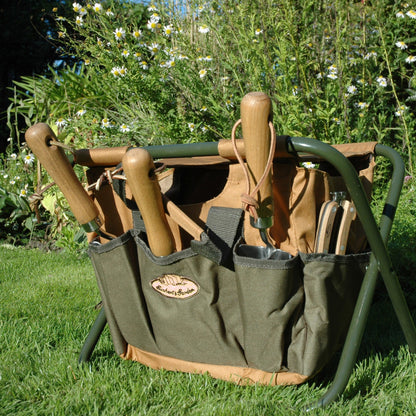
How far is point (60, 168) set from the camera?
4.52 ft

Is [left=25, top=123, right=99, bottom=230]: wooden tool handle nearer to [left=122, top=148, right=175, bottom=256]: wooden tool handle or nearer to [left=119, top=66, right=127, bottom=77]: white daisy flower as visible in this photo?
[left=122, top=148, right=175, bottom=256]: wooden tool handle

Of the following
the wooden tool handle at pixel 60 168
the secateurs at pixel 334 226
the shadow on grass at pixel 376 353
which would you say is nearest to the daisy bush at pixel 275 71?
the shadow on grass at pixel 376 353

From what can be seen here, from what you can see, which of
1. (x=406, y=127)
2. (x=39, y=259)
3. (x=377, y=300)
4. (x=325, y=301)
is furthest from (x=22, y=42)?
(x=325, y=301)

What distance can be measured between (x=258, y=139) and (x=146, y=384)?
3.12 feet

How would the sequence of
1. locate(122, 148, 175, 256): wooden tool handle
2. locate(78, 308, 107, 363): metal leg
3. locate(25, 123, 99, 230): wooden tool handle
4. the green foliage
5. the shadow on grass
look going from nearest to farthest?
locate(122, 148, 175, 256): wooden tool handle, locate(25, 123, 99, 230): wooden tool handle, the shadow on grass, locate(78, 308, 107, 363): metal leg, the green foliage

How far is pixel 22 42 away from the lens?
816 cm

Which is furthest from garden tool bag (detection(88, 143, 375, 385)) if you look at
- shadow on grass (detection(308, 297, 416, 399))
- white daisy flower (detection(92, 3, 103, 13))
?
white daisy flower (detection(92, 3, 103, 13))

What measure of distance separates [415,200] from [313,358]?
150 centimetres

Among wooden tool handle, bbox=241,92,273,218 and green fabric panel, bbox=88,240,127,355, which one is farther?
green fabric panel, bbox=88,240,127,355

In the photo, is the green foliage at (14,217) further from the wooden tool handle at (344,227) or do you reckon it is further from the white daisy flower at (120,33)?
the wooden tool handle at (344,227)

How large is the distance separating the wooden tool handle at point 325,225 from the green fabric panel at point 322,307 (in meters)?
0.03

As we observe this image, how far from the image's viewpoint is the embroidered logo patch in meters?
1.40

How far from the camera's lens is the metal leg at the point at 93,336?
169 centimetres

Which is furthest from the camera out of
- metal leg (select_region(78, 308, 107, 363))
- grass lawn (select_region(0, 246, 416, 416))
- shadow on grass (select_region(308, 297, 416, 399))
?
metal leg (select_region(78, 308, 107, 363))
